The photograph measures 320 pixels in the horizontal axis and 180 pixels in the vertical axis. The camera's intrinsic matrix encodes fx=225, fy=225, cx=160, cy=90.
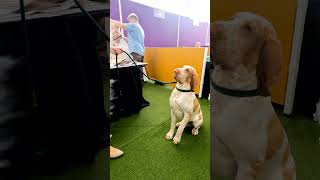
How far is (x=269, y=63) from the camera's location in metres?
0.51

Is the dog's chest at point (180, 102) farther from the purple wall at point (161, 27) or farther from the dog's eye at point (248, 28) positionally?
the purple wall at point (161, 27)

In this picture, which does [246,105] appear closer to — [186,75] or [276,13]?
[276,13]

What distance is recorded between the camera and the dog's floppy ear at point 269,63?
0.50 meters

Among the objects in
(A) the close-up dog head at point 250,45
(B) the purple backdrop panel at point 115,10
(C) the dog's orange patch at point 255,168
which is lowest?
(C) the dog's orange patch at point 255,168

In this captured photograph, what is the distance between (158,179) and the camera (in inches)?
49.9

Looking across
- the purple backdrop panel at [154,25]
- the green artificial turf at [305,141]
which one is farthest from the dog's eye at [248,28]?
the purple backdrop panel at [154,25]

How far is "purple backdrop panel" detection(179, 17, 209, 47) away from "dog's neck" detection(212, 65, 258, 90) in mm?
4197

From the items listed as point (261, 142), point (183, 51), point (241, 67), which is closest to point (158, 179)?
point (261, 142)

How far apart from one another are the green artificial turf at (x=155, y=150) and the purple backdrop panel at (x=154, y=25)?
73.2 inches

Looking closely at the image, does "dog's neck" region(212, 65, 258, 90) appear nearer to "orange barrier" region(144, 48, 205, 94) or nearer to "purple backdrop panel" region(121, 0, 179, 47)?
"orange barrier" region(144, 48, 205, 94)

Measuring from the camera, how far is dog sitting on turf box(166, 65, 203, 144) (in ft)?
5.78

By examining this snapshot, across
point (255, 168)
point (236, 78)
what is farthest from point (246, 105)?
point (255, 168)

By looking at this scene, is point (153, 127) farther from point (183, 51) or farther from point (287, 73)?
point (287, 73)

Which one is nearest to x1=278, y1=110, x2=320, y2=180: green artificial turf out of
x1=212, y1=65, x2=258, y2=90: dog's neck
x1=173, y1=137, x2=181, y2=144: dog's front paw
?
x1=212, y1=65, x2=258, y2=90: dog's neck
